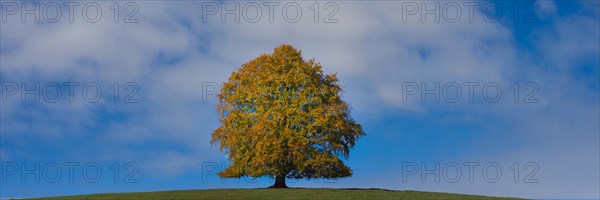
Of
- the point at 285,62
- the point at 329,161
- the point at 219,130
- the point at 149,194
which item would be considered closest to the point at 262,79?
the point at 285,62

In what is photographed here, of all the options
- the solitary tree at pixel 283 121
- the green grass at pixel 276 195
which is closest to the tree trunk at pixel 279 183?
the solitary tree at pixel 283 121

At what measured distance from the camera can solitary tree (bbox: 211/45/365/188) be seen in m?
42.1

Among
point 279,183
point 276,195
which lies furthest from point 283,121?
point 276,195

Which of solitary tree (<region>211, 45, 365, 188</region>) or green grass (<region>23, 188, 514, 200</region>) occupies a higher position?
solitary tree (<region>211, 45, 365, 188</region>)

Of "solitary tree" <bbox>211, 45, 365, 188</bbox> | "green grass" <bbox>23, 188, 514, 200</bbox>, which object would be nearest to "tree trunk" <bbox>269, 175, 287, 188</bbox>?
"solitary tree" <bbox>211, 45, 365, 188</bbox>

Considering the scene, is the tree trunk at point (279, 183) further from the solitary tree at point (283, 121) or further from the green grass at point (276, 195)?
the green grass at point (276, 195)

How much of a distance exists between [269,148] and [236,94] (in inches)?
208

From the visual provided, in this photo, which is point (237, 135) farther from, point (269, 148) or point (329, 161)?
point (329, 161)

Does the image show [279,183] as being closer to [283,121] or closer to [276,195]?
[283,121]

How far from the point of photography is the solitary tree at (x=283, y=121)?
42.1 metres

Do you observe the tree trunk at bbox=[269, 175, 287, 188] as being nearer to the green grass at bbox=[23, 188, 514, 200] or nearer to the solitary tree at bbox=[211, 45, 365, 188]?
the solitary tree at bbox=[211, 45, 365, 188]

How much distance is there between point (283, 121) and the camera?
4300 cm

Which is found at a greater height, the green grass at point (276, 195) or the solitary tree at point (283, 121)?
the solitary tree at point (283, 121)

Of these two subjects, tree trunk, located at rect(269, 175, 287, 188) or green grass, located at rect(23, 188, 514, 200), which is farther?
tree trunk, located at rect(269, 175, 287, 188)
